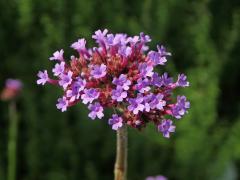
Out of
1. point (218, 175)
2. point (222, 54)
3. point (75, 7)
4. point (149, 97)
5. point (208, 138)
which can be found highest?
point (75, 7)

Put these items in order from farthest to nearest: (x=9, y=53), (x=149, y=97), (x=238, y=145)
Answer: (x=9, y=53) → (x=238, y=145) → (x=149, y=97)

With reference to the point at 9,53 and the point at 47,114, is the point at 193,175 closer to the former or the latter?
the point at 47,114

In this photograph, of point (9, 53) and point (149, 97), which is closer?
point (149, 97)

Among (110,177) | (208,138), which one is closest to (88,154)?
(110,177)

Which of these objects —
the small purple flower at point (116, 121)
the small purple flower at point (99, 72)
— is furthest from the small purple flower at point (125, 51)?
the small purple flower at point (116, 121)

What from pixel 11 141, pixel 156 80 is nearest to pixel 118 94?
pixel 156 80

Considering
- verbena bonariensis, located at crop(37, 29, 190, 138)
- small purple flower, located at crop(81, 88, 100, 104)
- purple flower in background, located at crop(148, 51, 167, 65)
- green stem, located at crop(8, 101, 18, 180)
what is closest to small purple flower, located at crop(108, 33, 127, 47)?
verbena bonariensis, located at crop(37, 29, 190, 138)
